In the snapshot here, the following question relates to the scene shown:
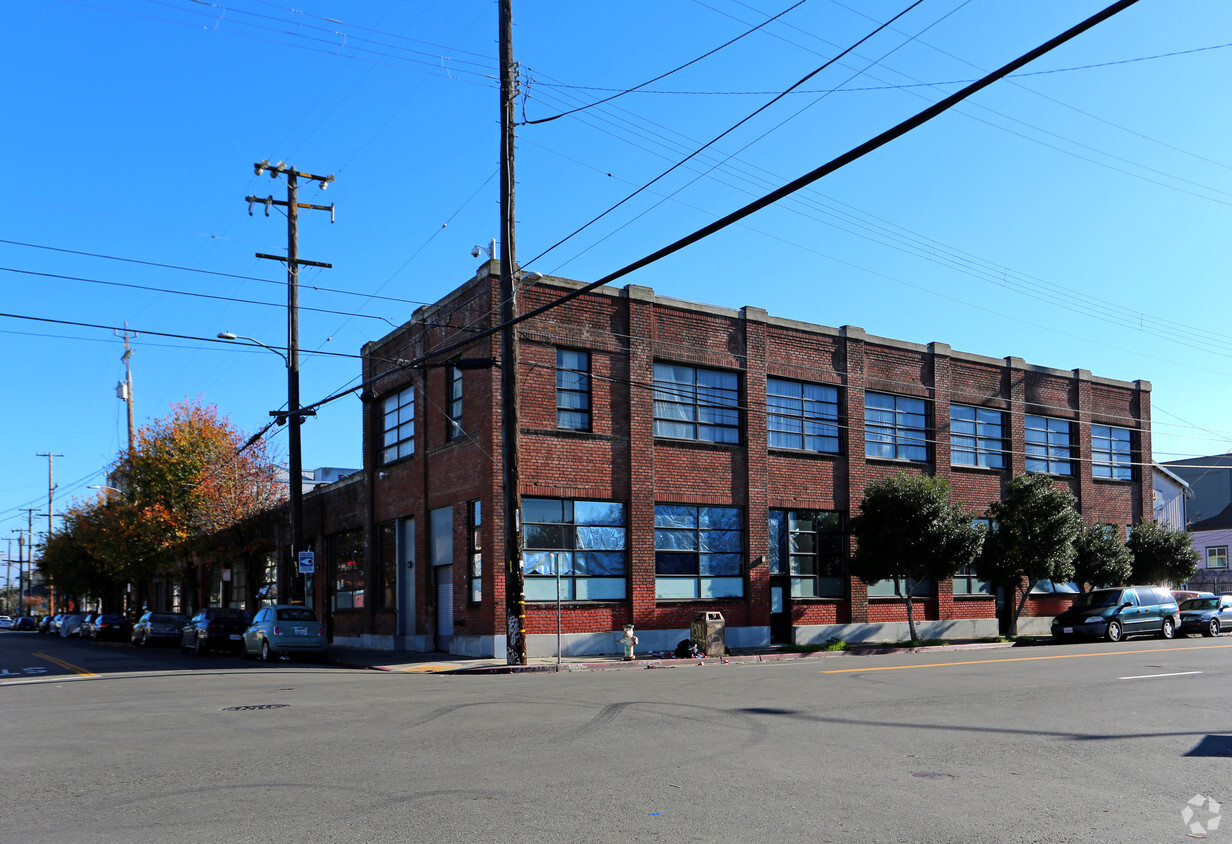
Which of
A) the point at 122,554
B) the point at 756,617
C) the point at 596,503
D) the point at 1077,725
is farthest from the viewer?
the point at 122,554

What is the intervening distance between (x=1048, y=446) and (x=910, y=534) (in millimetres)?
12104

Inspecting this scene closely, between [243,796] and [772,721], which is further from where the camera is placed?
[772,721]

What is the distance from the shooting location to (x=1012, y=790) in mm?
8102

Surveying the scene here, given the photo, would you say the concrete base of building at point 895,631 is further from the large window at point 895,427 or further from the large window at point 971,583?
the large window at point 895,427

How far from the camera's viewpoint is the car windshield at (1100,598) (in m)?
30.6

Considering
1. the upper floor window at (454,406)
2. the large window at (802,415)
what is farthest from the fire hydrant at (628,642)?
the large window at (802,415)

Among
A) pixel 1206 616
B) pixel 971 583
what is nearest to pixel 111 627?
pixel 971 583

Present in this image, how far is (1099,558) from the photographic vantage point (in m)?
35.0

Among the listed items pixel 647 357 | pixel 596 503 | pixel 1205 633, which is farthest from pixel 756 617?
pixel 1205 633

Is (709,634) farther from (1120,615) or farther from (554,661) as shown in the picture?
(1120,615)

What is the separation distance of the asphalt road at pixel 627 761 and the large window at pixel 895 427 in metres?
16.3

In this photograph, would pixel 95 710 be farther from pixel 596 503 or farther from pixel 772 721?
pixel 596 503

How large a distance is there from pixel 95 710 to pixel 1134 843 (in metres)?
13.2

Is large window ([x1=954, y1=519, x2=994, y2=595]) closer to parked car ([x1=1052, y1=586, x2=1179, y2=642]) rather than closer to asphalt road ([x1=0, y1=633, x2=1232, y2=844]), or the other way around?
parked car ([x1=1052, y1=586, x2=1179, y2=642])
